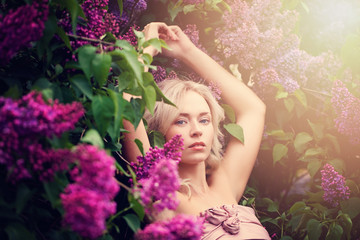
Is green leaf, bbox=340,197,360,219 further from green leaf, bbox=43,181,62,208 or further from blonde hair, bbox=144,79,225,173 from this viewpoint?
green leaf, bbox=43,181,62,208

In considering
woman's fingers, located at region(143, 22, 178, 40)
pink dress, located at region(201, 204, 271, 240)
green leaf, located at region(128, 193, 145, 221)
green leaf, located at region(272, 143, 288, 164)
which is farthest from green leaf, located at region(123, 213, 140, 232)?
green leaf, located at region(272, 143, 288, 164)

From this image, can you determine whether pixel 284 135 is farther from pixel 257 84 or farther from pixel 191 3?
pixel 191 3

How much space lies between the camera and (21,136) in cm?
87

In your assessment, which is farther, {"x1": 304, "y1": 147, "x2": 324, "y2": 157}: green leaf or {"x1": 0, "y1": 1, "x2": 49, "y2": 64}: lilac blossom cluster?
{"x1": 304, "y1": 147, "x2": 324, "y2": 157}: green leaf

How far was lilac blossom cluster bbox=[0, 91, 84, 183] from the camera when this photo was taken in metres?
0.83

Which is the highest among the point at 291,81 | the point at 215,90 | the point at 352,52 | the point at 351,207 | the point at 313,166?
the point at 352,52

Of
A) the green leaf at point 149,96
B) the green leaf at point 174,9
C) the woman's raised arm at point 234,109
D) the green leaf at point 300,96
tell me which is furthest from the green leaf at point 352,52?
the green leaf at point 149,96

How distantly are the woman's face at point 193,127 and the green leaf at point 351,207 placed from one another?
0.82 meters

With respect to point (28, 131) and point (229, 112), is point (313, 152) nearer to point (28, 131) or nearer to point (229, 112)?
point (229, 112)

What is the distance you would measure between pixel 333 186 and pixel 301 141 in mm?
328

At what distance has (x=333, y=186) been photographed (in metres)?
2.05

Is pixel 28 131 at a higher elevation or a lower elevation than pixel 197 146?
higher

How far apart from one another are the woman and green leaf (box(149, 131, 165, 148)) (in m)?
0.03

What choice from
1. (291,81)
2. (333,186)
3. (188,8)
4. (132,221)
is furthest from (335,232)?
(188,8)
